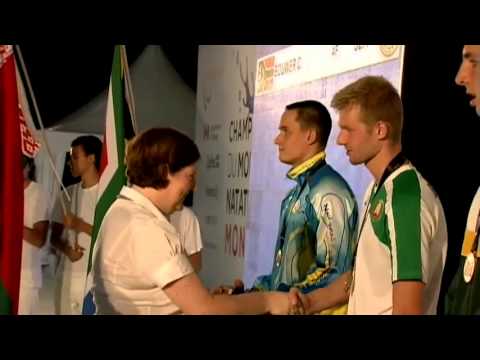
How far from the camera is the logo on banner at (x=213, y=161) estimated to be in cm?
318

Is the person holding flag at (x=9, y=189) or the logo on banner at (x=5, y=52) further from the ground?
the logo on banner at (x=5, y=52)

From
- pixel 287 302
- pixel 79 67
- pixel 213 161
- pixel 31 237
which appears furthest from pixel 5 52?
pixel 287 302

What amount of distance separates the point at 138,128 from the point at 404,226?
3.86ft

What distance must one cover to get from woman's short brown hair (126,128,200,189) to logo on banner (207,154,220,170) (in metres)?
0.55

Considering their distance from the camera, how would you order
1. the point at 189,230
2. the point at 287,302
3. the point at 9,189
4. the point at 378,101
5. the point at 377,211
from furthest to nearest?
the point at 9,189 < the point at 189,230 < the point at 287,302 < the point at 378,101 < the point at 377,211

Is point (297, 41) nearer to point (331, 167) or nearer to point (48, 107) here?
point (331, 167)

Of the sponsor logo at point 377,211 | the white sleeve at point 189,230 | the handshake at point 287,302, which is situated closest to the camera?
the sponsor logo at point 377,211

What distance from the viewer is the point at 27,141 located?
3342 millimetres

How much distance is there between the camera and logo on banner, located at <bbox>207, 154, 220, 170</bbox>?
318 centimetres

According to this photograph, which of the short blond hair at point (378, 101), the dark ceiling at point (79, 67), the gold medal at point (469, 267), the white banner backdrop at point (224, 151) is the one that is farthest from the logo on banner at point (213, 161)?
the gold medal at point (469, 267)

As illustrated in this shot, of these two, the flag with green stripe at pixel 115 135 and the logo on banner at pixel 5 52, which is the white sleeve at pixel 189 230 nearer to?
the flag with green stripe at pixel 115 135

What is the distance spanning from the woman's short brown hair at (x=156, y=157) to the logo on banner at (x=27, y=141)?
90 centimetres

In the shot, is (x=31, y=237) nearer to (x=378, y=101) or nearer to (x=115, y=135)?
(x=115, y=135)

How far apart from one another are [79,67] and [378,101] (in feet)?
4.11
